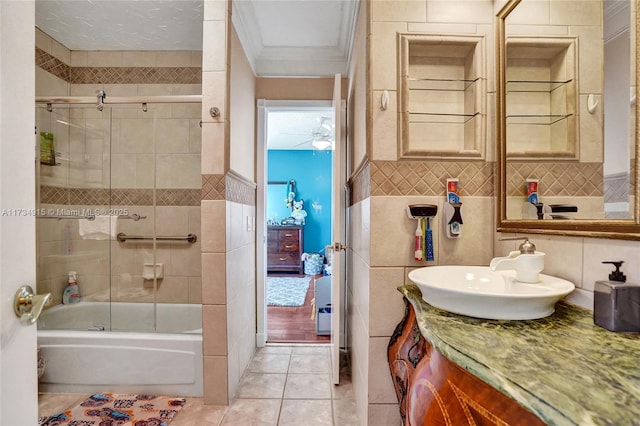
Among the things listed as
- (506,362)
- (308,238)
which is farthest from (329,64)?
(308,238)

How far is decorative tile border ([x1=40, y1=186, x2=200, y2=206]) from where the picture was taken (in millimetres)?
2299

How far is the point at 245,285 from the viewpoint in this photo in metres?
2.23

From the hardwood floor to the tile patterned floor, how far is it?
455mm

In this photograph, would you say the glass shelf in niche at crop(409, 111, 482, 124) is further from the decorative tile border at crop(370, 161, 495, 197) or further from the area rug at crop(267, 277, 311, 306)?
the area rug at crop(267, 277, 311, 306)

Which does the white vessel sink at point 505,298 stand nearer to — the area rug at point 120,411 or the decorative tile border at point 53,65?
the area rug at point 120,411

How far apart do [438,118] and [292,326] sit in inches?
103

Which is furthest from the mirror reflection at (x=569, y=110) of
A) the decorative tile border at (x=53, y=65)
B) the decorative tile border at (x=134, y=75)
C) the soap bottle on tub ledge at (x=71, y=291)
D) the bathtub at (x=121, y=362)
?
the decorative tile border at (x=53, y=65)

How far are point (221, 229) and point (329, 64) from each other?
5.91 feet

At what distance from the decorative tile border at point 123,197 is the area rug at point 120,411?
4.51 ft

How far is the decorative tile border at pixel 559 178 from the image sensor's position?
909 millimetres

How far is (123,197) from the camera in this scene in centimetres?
237

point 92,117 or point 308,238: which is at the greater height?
point 92,117

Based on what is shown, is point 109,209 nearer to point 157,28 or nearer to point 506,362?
point 157,28

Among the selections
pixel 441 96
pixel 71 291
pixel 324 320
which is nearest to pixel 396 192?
pixel 441 96
